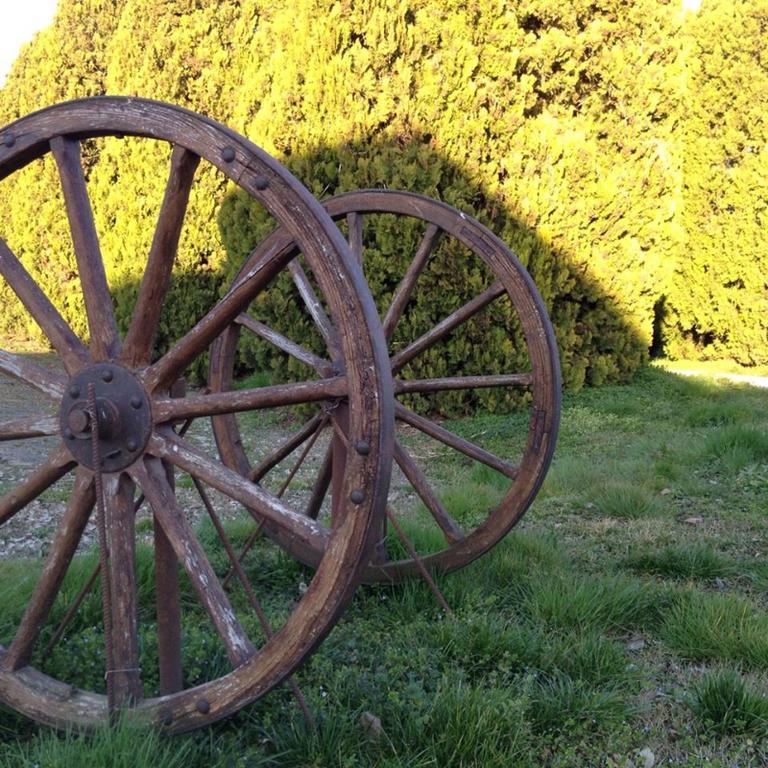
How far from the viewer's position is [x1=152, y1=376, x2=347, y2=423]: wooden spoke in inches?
71.3

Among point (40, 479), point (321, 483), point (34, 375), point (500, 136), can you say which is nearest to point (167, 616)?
point (40, 479)

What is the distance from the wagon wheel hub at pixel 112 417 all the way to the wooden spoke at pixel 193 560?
2.2 inches

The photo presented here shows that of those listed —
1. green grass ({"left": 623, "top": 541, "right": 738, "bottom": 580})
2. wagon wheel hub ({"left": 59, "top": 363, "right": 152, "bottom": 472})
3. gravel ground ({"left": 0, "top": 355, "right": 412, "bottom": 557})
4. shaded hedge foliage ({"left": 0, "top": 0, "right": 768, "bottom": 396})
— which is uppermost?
shaded hedge foliage ({"left": 0, "top": 0, "right": 768, "bottom": 396})

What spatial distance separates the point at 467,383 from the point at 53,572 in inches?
66.2

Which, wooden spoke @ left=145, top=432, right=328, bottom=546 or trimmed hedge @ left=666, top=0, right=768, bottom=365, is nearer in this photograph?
wooden spoke @ left=145, top=432, right=328, bottom=546

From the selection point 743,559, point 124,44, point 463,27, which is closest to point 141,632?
point 743,559

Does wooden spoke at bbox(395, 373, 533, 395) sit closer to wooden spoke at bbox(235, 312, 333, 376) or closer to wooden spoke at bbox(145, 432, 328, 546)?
wooden spoke at bbox(235, 312, 333, 376)

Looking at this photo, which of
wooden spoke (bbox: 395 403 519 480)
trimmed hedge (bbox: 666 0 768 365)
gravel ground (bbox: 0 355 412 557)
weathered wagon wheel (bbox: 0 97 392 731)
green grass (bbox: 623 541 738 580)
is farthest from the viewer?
trimmed hedge (bbox: 666 0 768 365)

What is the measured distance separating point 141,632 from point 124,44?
323 inches

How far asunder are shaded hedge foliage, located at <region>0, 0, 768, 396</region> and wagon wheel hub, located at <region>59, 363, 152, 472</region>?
14.9ft

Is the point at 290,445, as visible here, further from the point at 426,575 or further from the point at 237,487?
the point at 237,487

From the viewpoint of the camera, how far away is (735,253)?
30.8 ft

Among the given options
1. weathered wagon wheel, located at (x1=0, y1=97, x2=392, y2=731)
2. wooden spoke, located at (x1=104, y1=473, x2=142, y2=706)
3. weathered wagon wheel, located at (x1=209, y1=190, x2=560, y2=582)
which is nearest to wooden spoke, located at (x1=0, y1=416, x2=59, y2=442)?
weathered wagon wheel, located at (x1=0, y1=97, x2=392, y2=731)

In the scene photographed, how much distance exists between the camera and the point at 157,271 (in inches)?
75.8
